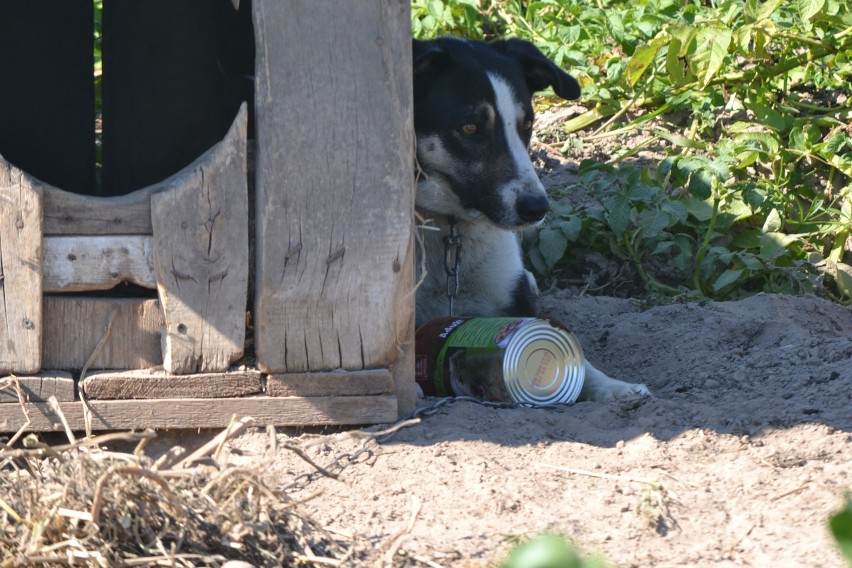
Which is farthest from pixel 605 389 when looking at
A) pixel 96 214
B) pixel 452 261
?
pixel 96 214

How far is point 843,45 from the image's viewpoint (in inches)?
212

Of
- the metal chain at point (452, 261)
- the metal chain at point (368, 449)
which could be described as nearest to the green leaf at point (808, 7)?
the metal chain at point (452, 261)

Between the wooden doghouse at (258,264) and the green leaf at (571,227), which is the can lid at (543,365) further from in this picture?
the green leaf at (571,227)

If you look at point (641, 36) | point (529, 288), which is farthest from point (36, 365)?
point (641, 36)

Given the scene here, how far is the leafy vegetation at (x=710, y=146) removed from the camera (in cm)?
492

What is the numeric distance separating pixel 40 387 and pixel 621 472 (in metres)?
1.55

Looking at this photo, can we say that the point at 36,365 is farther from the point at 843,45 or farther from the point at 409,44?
the point at 843,45

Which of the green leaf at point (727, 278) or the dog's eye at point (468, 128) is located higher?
the dog's eye at point (468, 128)

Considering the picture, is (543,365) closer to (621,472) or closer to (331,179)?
(621,472)

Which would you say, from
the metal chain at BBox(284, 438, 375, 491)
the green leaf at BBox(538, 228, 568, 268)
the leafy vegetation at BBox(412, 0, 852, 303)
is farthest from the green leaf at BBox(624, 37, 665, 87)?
the metal chain at BBox(284, 438, 375, 491)

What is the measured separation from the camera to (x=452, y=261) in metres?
4.03

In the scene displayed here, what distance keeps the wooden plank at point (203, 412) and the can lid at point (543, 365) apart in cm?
47

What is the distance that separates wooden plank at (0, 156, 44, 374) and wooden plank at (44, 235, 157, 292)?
0.04m

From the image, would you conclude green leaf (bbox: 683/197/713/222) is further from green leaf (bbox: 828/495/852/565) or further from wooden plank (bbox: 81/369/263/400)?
green leaf (bbox: 828/495/852/565)
